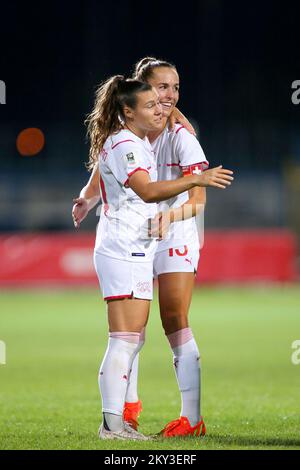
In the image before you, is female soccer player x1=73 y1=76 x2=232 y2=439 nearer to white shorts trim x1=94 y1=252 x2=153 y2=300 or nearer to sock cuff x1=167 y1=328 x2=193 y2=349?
white shorts trim x1=94 y1=252 x2=153 y2=300

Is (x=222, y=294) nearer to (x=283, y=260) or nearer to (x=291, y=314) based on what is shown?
(x=283, y=260)

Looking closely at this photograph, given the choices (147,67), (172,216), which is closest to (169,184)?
(172,216)

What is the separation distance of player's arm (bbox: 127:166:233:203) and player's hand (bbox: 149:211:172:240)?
20 centimetres

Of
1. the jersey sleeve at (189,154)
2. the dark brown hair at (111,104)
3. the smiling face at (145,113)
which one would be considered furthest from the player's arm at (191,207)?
the dark brown hair at (111,104)

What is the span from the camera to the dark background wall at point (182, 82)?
104 feet

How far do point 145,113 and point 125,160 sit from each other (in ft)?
1.19

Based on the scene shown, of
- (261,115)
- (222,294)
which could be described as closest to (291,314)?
(222,294)

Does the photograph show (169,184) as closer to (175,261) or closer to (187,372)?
(175,261)

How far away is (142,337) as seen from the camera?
7.01 metres

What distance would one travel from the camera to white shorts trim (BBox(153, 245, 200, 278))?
686 cm

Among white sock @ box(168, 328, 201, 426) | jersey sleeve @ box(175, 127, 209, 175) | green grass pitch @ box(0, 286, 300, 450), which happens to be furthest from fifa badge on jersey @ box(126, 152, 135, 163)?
green grass pitch @ box(0, 286, 300, 450)

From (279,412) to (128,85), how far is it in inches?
124

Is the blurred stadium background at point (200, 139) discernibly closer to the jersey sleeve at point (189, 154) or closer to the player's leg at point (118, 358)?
the player's leg at point (118, 358)
